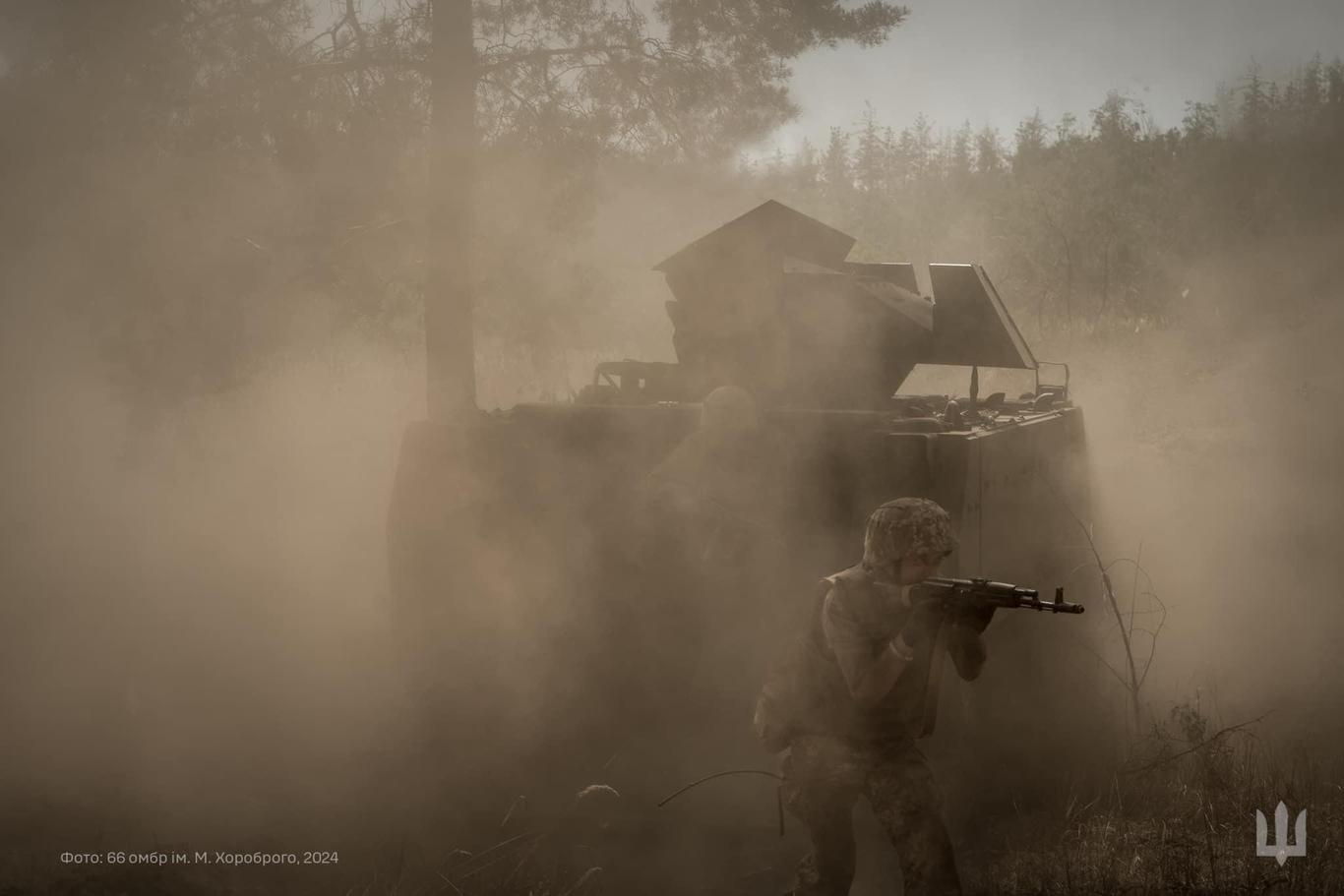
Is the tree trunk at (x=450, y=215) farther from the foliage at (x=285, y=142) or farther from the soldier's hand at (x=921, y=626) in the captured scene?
the soldier's hand at (x=921, y=626)

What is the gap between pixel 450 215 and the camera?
11953mm

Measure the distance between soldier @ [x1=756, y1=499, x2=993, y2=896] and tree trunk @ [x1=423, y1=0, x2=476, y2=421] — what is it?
739 cm

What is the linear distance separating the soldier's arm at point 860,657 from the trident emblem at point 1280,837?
7.91 ft

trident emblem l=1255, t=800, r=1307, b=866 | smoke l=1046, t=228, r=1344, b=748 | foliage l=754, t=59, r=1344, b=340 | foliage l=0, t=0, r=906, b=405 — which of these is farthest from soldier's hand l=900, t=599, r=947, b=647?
foliage l=754, t=59, r=1344, b=340

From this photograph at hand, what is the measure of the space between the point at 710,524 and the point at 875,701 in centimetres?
254

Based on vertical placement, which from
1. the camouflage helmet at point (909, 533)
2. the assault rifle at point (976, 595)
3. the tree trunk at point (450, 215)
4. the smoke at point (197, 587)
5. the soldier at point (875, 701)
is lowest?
the smoke at point (197, 587)

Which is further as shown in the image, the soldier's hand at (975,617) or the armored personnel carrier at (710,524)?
the armored personnel carrier at (710,524)

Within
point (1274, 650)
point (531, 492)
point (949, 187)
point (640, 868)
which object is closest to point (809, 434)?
point (531, 492)

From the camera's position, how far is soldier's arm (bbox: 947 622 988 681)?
472 centimetres

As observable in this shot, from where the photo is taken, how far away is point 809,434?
6.98m

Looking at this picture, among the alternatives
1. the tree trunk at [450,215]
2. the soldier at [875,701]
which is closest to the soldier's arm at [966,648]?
the soldier at [875,701]

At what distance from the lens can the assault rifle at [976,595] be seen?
4.56 metres

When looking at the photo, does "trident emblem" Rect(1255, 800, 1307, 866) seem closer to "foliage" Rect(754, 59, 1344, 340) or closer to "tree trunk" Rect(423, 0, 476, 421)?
"tree trunk" Rect(423, 0, 476, 421)

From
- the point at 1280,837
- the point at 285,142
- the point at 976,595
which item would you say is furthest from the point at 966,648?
the point at 285,142
